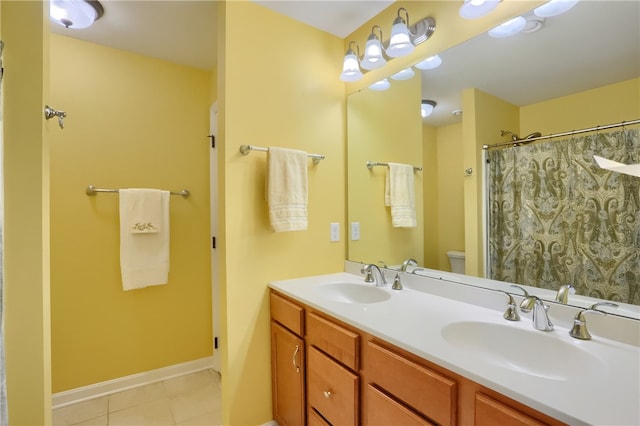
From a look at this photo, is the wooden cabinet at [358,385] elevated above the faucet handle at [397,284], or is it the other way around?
the faucet handle at [397,284]

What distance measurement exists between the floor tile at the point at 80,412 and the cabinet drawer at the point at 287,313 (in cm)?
138

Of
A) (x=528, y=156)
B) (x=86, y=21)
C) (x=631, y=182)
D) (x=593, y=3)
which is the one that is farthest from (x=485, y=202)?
(x=86, y=21)

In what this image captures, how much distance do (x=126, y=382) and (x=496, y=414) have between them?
248 centimetres

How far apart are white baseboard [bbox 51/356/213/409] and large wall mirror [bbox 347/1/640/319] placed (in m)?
1.62

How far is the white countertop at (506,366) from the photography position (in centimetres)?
64

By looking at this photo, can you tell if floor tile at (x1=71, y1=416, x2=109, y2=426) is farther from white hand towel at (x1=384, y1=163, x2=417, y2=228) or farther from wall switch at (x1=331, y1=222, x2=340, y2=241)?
white hand towel at (x1=384, y1=163, x2=417, y2=228)

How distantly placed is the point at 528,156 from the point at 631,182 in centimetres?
32

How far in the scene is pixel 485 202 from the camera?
4.59 feet

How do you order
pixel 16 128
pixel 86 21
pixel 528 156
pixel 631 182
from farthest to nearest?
pixel 86 21, pixel 528 156, pixel 16 128, pixel 631 182

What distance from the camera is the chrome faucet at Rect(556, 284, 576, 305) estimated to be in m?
1.07

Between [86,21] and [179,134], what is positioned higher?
[86,21]

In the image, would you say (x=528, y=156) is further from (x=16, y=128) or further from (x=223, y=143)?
(x=16, y=128)

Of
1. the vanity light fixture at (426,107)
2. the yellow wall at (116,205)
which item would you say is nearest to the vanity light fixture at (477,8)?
the vanity light fixture at (426,107)

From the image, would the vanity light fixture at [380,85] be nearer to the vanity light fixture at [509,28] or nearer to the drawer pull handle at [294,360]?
the vanity light fixture at [509,28]
